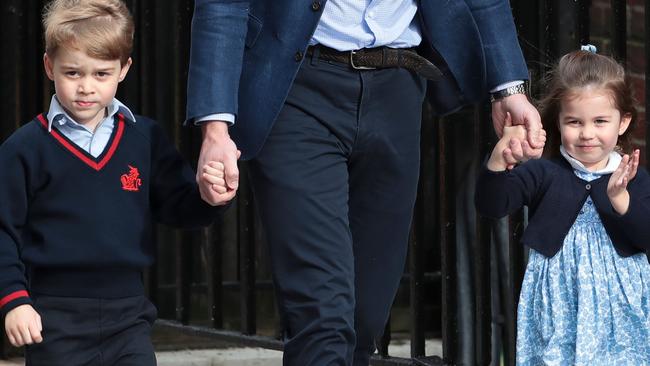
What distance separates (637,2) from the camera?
19.5 feet

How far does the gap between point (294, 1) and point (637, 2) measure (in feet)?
9.21

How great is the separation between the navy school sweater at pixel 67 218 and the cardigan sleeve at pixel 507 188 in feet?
2.94

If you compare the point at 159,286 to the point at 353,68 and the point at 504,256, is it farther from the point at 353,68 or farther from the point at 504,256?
the point at 353,68

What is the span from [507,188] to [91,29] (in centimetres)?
117

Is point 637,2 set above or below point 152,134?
above

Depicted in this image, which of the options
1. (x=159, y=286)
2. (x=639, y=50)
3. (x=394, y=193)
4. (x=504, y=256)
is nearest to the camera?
(x=394, y=193)

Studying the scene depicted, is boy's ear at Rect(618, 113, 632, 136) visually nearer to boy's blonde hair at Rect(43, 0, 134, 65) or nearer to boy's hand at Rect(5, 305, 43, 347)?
boy's blonde hair at Rect(43, 0, 134, 65)

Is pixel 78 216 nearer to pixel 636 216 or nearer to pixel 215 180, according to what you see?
pixel 215 180

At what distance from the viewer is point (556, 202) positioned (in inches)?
158

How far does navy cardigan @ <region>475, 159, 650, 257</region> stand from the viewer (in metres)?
3.91

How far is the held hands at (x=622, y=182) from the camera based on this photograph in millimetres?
3777

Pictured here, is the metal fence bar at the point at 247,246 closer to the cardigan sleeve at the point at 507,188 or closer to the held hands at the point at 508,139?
the cardigan sleeve at the point at 507,188

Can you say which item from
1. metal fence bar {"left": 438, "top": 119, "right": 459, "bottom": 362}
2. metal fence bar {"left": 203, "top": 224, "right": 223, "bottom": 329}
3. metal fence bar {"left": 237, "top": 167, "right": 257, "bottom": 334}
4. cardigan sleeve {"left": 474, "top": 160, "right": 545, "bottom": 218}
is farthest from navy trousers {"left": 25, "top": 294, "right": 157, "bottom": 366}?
metal fence bar {"left": 203, "top": 224, "right": 223, "bottom": 329}

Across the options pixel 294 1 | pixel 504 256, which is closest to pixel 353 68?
pixel 294 1
